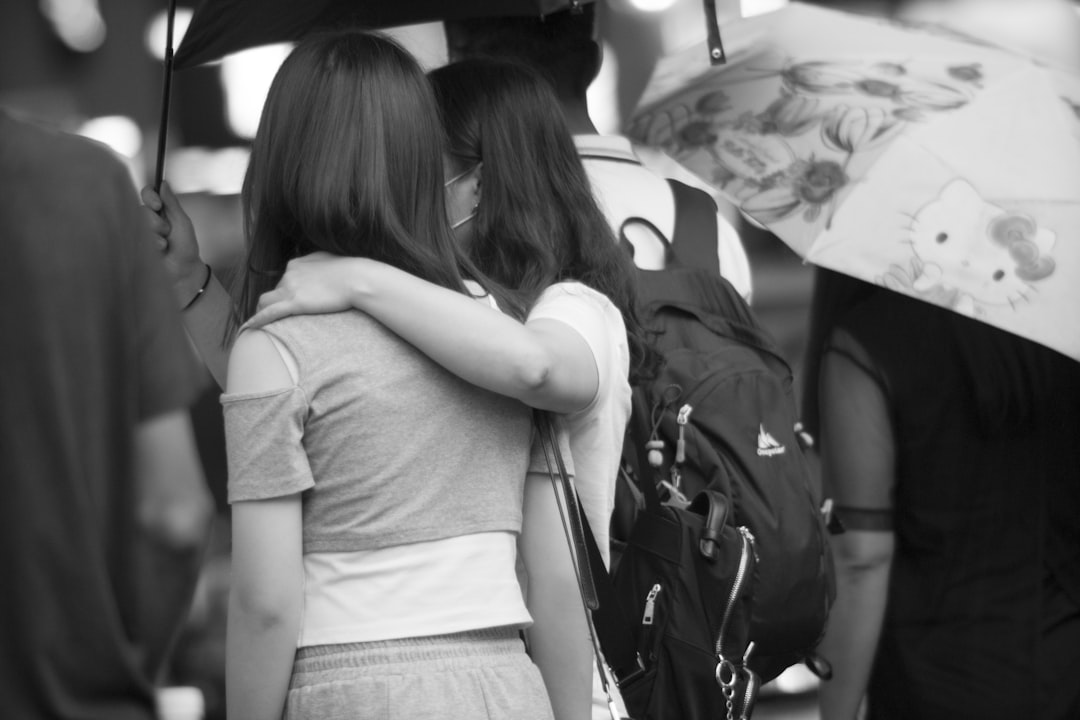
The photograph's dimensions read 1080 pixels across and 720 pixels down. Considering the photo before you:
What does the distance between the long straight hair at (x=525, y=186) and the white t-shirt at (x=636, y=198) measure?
0.33m

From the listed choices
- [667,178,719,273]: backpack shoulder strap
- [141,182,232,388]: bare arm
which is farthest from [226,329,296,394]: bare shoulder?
[667,178,719,273]: backpack shoulder strap

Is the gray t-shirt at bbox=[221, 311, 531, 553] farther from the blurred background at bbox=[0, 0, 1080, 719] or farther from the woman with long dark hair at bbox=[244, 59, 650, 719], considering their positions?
the blurred background at bbox=[0, 0, 1080, 719]

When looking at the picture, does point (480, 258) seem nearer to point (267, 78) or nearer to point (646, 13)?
point (267, 78)

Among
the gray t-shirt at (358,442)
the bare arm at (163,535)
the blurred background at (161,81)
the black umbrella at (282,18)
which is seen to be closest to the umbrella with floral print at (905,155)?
the black umbrella at (282,18)

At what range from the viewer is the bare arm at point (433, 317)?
6.34ft

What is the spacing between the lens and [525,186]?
2.38 m

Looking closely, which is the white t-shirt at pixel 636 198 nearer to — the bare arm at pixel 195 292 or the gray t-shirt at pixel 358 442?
the bare arm at pixel 195 292

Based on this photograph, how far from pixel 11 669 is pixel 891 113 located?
221cm

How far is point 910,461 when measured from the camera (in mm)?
3088

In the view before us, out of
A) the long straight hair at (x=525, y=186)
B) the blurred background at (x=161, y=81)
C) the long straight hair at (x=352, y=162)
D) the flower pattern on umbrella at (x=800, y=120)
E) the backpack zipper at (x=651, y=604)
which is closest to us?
the long straight hair at (x=352, y=162)

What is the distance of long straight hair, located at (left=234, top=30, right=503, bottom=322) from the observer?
1981 mm

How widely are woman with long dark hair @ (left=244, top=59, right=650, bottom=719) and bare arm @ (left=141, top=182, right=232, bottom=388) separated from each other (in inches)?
19.1

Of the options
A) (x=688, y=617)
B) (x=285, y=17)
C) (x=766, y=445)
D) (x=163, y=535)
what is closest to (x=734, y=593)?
(x=688, y=617)

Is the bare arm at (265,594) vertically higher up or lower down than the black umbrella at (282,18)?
lower down
